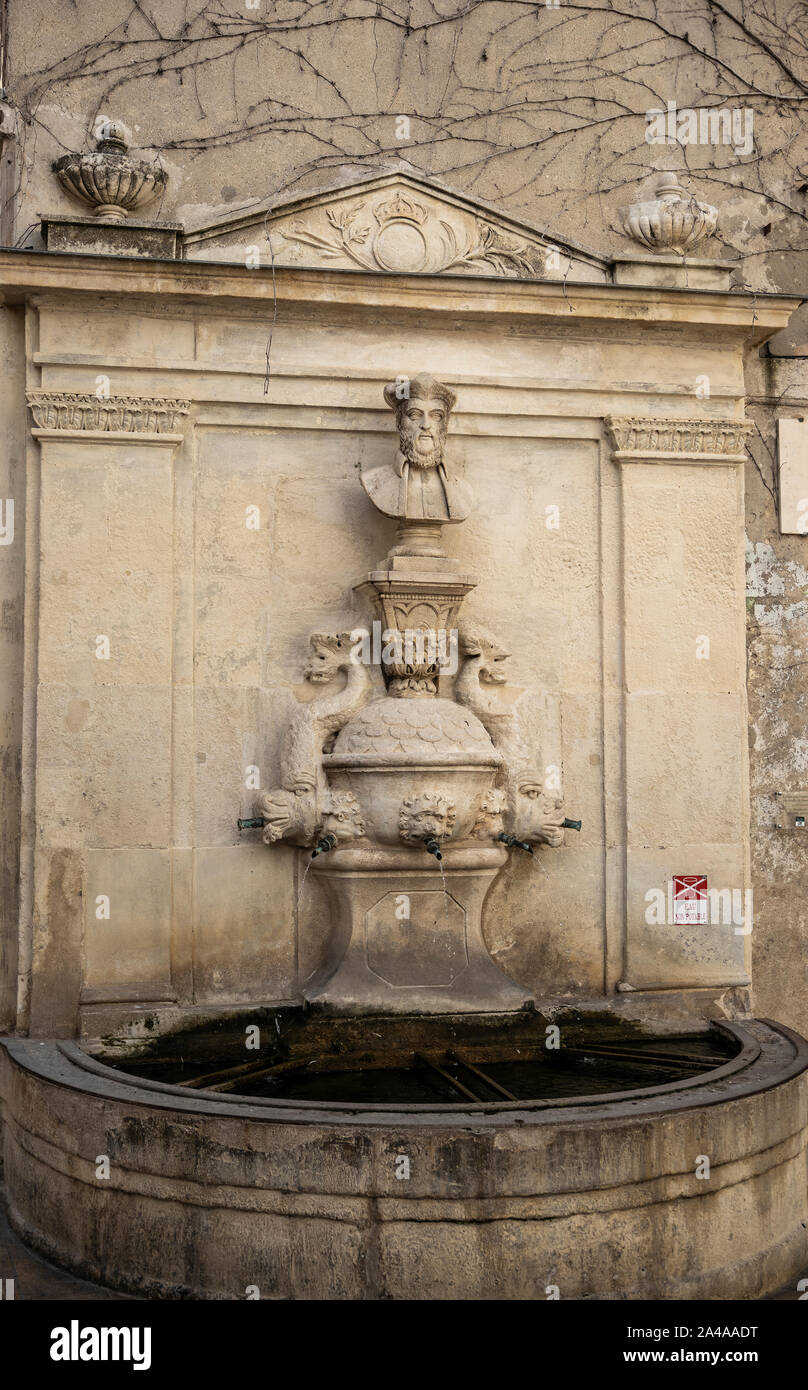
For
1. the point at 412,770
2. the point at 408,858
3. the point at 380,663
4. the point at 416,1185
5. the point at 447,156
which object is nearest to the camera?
the point at 416,1185

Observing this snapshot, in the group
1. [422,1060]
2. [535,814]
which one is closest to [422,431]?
[535,814]

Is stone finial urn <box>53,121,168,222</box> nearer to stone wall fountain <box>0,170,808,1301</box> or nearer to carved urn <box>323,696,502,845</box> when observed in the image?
stone wall fountain <box>0,170,808,1301</box>

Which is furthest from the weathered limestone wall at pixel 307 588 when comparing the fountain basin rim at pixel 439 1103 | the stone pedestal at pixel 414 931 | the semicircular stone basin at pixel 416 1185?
the semicircular stone basin at pixel 416 1185

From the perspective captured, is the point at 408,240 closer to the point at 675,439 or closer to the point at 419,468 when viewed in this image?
the point at 419,468

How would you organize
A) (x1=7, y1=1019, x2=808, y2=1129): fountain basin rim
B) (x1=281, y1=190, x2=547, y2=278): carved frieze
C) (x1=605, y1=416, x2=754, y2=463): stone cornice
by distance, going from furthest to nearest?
(x1=605, y1=416, x2=754, y2=463): stone cornice
(x1=281, y1=190, x2=547, y2=278): carved frieze
(x1=7, y1=1019, x2=808, y2=1129): fountain basin rim

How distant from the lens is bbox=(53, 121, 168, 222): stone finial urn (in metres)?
6.11

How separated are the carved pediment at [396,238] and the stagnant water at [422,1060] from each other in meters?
3.37

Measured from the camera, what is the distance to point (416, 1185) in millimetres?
4266

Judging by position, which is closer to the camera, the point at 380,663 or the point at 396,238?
the point at 380,663

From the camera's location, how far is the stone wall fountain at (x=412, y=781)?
5914 mm

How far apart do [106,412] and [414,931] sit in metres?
2.67

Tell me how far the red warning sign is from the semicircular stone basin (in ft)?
4.40

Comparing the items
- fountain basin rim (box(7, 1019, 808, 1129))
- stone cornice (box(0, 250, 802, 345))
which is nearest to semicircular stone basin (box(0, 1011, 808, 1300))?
fountain basin rim (box(7, 1019, 808, 1129))

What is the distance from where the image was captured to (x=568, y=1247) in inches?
170
